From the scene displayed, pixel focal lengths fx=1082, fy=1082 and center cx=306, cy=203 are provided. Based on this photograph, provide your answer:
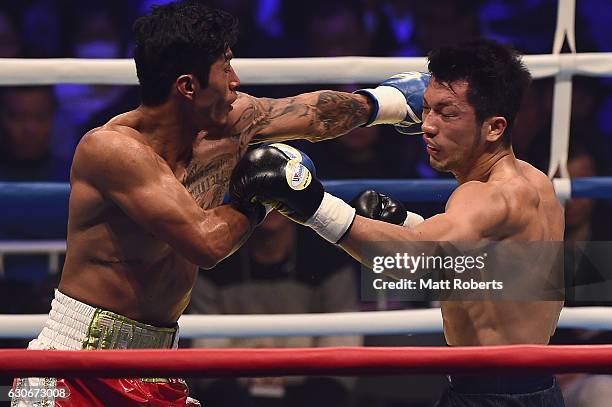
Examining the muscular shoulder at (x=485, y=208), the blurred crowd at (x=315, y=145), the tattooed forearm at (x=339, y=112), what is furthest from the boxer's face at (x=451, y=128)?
the blurred crowd at (x=315, y=145)

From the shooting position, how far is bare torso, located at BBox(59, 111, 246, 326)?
6.70 ft

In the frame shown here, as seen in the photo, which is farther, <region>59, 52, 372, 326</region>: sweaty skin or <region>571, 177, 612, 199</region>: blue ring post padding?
<region>571, 177, 612, 199</region>: blue ring post padding

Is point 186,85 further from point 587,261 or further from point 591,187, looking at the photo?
point 587,261

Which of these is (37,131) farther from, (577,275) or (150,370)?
(150,370)

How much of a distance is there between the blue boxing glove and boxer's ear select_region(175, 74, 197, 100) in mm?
544

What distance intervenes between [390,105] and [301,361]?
103cm

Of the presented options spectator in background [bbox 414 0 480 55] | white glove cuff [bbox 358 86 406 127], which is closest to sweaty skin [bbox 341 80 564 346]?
white glove cuff [bbox 358 86 406 127]

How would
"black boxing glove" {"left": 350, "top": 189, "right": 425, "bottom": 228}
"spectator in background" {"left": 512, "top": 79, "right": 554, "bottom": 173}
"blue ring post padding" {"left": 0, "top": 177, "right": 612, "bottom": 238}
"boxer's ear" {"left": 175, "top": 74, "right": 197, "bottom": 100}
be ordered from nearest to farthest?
"boxer's ear" {"left": 175, "top": 74, "right": 197, "bottom": 100}
"black boxing glove" {"left": 350, "top": 189, "right": 425, "bottom": 228}
"blue ring post padding" {"left": 0, "top": 177, "right": 612, "bottom": 238}
"spectator in background" {"left": 512, "top": 79, "right": 554, "bottom": 173}

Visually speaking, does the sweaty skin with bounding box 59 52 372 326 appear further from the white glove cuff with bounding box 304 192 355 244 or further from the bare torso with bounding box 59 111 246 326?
the white glove cuff with bounding box 304 192 355 244

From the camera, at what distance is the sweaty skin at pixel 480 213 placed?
2.01m

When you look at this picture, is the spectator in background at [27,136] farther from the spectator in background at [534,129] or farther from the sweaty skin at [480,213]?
the sweaty skin at [480,213]

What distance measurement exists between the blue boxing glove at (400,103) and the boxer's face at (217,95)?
46 centimetres

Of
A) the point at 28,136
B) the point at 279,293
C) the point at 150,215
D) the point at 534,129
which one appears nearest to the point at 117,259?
the point at 150,215

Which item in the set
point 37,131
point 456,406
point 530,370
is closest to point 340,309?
point 456,406
